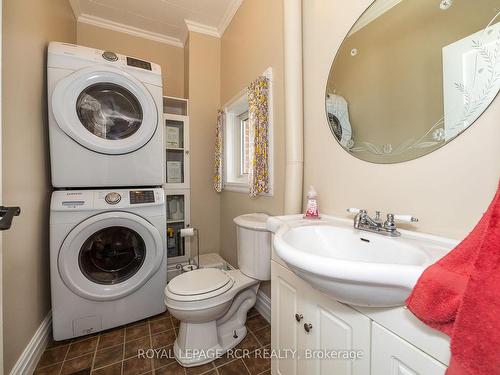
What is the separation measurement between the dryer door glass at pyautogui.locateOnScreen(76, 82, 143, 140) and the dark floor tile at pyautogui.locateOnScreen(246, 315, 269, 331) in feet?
5.39

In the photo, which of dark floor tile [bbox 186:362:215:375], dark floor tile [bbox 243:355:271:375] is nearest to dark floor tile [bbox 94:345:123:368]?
dark floor tile [bbox 186:362:215:375]

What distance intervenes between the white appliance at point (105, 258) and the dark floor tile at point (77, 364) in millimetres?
180

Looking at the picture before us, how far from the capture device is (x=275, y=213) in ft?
5.07

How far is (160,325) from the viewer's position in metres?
1.61

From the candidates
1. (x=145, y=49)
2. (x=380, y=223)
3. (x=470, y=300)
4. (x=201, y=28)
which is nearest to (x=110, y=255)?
(x=380, y=223)

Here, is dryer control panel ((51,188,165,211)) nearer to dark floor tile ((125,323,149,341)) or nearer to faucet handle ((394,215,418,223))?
dark floor tile ((125,323,149,341))

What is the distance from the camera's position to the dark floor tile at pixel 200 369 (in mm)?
1217

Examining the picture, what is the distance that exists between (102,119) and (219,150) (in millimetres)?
984

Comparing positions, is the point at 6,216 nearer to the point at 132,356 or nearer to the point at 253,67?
the point at 132,356

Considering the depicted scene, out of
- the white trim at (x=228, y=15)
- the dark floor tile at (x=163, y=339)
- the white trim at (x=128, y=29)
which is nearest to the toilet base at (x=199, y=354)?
the dark floor tile at (x=163, y=339)

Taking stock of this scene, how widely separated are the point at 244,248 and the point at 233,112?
4.51 ft

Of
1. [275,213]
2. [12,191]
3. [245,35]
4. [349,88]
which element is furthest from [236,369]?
[245,35]

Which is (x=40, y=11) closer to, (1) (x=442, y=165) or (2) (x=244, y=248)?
(2) (x=244, y=248)

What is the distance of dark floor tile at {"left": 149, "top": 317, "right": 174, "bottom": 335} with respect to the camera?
1.56 m
